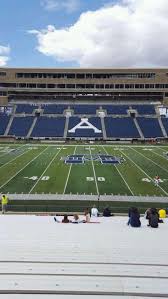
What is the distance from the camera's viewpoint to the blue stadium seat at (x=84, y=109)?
85875 millimetres

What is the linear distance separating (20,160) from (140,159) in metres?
13.9

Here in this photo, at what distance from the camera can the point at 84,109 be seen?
286 ft

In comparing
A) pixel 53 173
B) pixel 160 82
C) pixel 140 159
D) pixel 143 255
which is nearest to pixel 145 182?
pixel 53 173

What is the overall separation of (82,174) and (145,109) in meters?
54.3

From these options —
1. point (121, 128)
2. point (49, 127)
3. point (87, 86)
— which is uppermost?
point (87, 86)

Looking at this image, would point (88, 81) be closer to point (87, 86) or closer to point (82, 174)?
point (87, 86)

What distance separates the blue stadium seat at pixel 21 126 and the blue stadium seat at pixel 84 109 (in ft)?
34.2

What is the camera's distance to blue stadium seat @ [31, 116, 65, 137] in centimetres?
7506

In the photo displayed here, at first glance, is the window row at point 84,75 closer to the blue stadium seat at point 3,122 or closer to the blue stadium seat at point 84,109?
the blue stadium seat at point 84,109

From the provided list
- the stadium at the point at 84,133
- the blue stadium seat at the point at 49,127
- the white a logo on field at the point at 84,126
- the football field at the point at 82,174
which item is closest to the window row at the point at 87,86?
the stadium at the point at 84,133

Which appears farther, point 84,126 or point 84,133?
point 84,126

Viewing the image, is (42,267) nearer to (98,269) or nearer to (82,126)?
(98,269)

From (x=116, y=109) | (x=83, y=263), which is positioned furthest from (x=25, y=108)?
(x=83, y=263)

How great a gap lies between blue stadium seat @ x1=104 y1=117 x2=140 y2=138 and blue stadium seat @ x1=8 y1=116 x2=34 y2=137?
1571 centimetres
